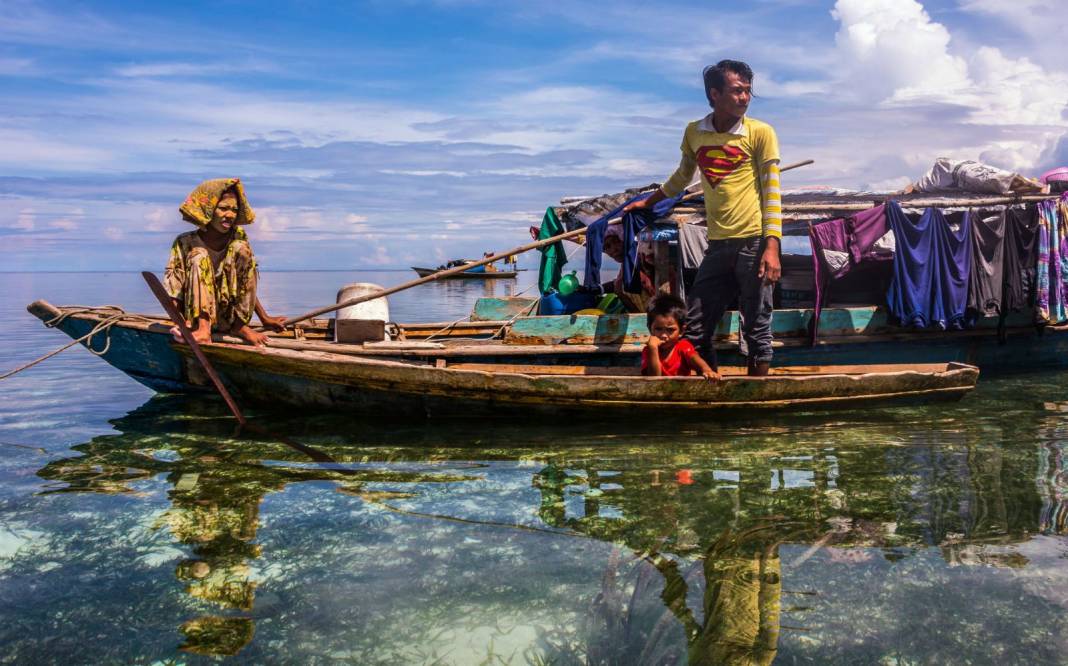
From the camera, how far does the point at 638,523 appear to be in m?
3.86

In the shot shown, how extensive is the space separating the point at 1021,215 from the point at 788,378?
452 cm

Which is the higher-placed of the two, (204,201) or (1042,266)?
(204,201)

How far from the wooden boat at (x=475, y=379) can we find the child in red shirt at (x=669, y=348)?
0.85ft

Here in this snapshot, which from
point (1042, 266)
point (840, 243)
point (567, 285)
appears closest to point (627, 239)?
point (567, 285)

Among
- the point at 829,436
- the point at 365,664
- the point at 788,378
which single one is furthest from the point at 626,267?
the point at 365,664

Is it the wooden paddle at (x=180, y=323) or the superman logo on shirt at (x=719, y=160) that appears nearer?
the superman logo on shirt at (x=719, y=160)

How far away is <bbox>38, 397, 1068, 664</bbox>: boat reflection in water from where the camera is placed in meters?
2.80

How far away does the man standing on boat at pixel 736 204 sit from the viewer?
551 cm

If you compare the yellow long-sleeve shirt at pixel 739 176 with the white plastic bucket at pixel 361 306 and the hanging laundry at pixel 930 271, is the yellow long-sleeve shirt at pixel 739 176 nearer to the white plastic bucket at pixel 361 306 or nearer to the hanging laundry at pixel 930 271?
the hanging laundry at pixel 930 271

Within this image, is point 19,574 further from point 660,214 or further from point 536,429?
point 660,214

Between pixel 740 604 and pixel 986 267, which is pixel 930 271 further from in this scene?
pixel 740 604

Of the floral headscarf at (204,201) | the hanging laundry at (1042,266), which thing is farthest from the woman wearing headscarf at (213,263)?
the hanging laundry at (1042,266)

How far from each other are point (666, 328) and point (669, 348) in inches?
6.9

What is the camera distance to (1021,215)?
834cm
